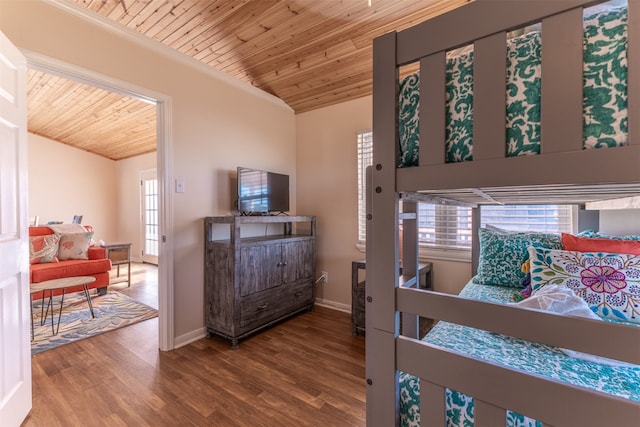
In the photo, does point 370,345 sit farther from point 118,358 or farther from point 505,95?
point 118,358

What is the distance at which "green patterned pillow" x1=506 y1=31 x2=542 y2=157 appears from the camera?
26.2 inches

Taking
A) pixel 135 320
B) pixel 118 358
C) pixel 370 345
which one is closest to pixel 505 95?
pixel 370 345

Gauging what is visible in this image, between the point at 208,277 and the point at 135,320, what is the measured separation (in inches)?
45.3

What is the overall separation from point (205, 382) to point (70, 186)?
21.1ft

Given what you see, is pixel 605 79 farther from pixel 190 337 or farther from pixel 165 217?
pixel 190 337

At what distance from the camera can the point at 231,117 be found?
9.41 feet

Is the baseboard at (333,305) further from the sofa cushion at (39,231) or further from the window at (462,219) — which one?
the sofa cushion at (39,231)

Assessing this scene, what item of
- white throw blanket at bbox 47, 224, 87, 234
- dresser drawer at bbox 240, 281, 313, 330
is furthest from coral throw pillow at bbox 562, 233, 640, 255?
white throw blanket at bbox 47, 224, 87, 234

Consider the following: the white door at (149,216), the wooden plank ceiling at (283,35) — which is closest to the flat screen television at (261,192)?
the wooden plank ceiling at (283,35)

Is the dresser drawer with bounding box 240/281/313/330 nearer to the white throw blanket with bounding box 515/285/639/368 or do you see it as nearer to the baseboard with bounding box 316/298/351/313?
the baseboard with bounding box 316/298/351/313

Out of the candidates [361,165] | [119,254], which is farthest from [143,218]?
[361,165]

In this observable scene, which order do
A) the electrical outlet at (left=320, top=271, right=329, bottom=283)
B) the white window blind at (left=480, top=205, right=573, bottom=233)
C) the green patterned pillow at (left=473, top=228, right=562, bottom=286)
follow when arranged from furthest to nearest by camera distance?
1. the electrical outlet at (left=320, top=271, right=329, bottom=283)
2. the white window blind at (left=480, top=205, right=573, bottom=233)
3. the green patterned pillow at (left=473, top=228, right=562, bottom=286)

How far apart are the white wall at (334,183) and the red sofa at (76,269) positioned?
2847 millimetres

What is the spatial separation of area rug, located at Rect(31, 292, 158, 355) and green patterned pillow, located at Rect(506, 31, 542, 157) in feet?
11.5
